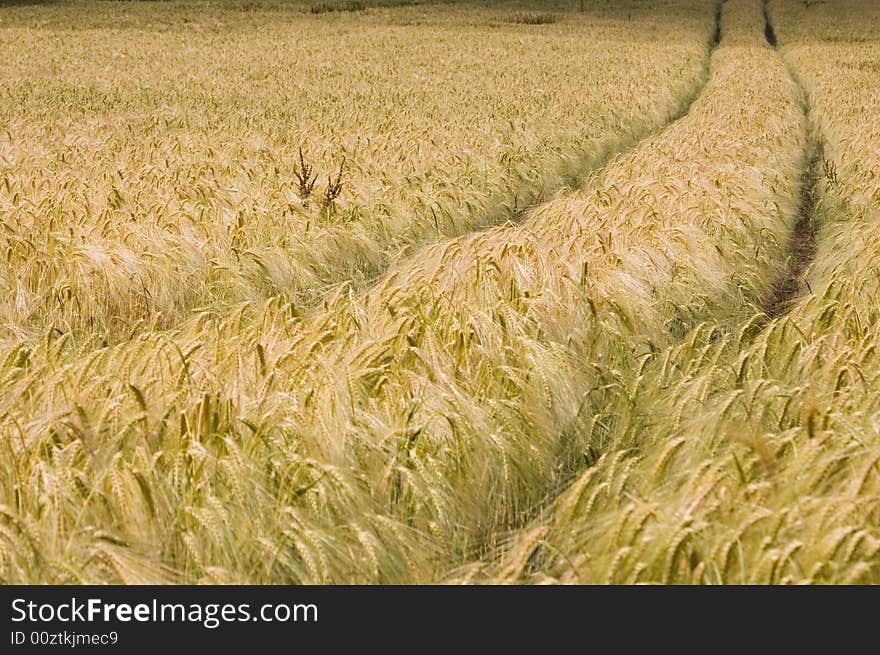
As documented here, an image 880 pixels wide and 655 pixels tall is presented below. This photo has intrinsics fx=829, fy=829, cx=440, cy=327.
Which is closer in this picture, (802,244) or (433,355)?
(433,355)

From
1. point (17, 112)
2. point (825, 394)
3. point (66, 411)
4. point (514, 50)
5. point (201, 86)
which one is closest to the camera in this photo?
point (66, 411)

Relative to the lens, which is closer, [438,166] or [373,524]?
[373,524]

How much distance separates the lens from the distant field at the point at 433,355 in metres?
2.44

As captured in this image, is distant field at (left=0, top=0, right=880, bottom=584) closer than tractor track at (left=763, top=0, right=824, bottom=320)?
Yes

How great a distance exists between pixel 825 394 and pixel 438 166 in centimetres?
620

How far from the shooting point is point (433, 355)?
3424mm

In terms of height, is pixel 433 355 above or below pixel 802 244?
above

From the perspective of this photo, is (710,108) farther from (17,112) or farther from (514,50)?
(514,50)

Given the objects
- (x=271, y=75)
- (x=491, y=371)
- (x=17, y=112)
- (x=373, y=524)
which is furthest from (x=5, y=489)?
(x=271, y=75)

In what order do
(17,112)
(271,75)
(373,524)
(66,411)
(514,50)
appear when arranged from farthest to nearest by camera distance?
1. (514,50)
2. (271,75)
3. (17,112)
4. (66,411)
5. (373,524)

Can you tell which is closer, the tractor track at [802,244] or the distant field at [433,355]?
the distant field at [433,355]

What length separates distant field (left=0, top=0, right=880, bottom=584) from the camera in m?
2.44

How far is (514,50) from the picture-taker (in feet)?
92.6

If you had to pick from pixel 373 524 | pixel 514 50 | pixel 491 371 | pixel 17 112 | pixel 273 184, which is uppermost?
pixel 514 50
